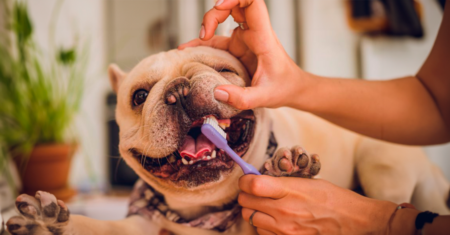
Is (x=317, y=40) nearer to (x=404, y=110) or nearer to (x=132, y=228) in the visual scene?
(x=404, y=110)

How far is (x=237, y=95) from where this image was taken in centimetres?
76

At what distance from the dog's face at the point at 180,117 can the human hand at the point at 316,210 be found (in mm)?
131

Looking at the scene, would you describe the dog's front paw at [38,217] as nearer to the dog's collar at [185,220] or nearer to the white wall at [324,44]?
the dog's collar at [185,220]

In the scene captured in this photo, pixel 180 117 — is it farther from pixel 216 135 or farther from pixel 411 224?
pixel 411 224

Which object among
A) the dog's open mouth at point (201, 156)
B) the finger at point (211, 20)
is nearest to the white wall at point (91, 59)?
the dog's open mouth at point (201, 156)

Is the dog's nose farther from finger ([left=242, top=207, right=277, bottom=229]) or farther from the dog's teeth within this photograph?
finger ([left=242, top=207, right=277, bottom=229])

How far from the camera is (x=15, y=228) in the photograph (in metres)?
0.68

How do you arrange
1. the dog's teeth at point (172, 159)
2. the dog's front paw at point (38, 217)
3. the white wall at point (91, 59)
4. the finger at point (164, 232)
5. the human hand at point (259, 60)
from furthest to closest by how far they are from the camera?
the white wall at point (91, 59) < the finger at point (164, 232) < the dog's teeth at point (172, 159) < the human hand at point (259, 60) < the dog's front paw at point (38, 217)

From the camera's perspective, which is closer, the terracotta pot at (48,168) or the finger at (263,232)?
the finger at (263,232)

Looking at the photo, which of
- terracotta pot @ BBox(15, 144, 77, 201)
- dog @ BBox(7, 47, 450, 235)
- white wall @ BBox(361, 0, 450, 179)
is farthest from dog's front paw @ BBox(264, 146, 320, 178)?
terracotta pot @ BBox(15, 144, 77, 201)

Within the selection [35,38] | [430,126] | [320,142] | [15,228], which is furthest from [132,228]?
[430,126]

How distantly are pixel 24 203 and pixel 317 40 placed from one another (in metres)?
1.02

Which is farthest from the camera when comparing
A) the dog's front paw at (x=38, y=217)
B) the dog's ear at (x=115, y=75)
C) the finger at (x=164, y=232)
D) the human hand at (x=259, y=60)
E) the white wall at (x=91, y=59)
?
the white wall at (x=91, y=59)

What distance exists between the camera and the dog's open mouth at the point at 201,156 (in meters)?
0.83
